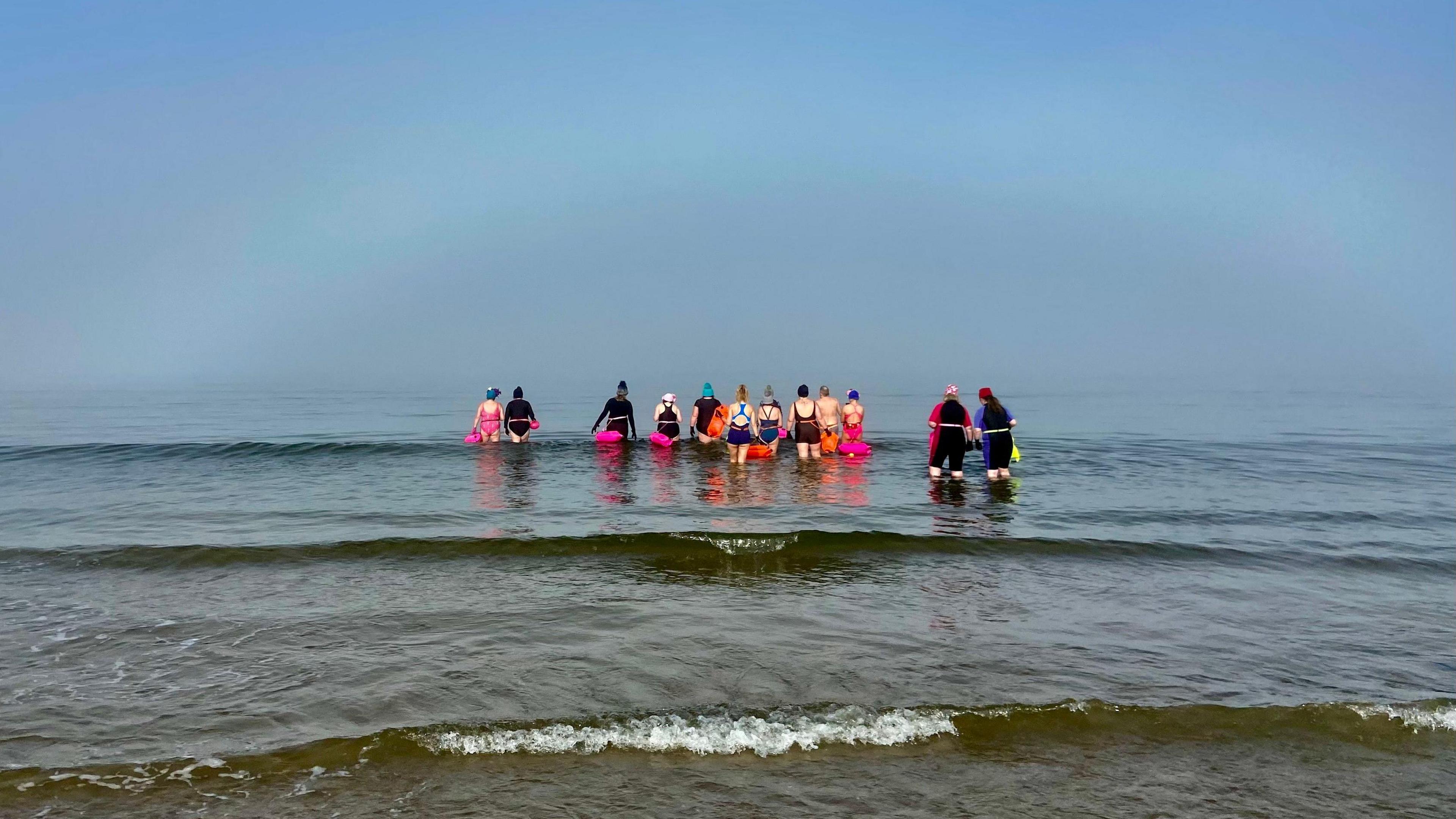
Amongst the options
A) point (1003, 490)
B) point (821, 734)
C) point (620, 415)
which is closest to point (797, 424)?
point (620, 415)

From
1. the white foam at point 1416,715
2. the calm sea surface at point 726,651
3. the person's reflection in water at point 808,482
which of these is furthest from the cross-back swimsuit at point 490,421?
the white foam at point 1416,715

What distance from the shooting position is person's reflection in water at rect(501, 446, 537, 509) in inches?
651

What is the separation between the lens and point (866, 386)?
→ 10094 centimetres

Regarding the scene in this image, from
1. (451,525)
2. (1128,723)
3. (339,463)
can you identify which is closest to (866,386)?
(339,463)

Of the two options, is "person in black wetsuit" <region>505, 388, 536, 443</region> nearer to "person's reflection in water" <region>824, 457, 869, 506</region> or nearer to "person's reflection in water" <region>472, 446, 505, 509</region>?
"person's reflection in water" <region>472, 446, 505, 509</region>

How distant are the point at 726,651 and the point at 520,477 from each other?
542 inches

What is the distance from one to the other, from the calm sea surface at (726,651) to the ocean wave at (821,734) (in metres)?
0.02

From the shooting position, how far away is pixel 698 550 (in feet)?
→ 39.4

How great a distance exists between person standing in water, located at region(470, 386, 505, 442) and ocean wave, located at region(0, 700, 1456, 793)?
21.0 meters

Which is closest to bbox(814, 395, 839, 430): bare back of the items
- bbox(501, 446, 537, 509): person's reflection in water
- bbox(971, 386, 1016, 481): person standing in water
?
bbox(971, 386, 1016, 481): person standing in water

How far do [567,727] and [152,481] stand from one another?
19.5 metres

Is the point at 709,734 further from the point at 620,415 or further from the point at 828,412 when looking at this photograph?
the point at 620,415

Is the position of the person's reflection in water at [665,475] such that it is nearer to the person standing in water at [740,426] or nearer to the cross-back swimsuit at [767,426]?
the person standing in water at [740,426]

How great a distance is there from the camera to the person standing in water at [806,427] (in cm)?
2295
